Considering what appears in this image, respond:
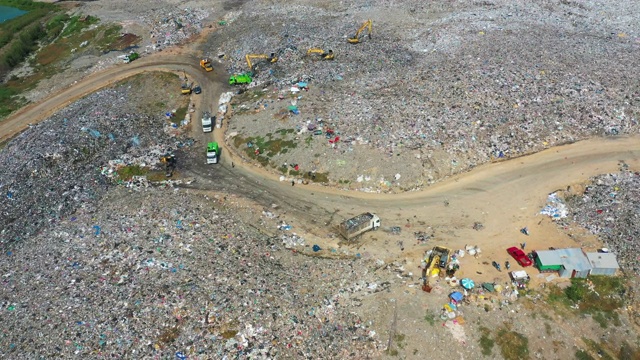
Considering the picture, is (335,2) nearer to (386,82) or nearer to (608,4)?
(386,82)

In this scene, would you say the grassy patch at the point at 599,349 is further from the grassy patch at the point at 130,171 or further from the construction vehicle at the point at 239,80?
the construction vehicle at the point at 239,80

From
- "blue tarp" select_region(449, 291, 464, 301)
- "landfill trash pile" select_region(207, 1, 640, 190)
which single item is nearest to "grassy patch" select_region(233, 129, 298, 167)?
"landfill trash pile" select_region(207, 1, 640, 190)

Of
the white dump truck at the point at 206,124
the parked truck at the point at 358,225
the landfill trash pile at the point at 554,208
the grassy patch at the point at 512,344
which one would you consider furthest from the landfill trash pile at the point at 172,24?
the grassy patch at the point at 512,344

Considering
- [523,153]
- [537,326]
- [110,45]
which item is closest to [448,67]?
[523,153]

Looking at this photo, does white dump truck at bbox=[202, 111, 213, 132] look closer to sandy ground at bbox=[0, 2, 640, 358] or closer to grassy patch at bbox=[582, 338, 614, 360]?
sandy ground at bbox=[0, 2, 640, 358]

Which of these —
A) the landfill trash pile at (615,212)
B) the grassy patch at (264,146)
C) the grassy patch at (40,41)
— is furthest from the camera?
the grassy patch at (40,41)

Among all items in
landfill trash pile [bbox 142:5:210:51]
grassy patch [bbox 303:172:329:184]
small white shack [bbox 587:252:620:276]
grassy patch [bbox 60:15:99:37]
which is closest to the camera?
small white shack [bbox 587:252:620:276]

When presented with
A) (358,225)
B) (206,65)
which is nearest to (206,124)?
(206,65)
